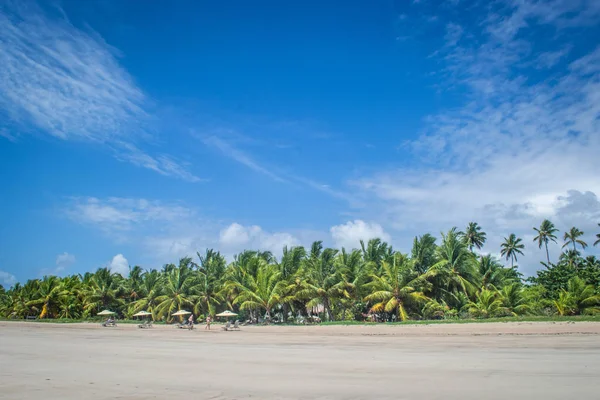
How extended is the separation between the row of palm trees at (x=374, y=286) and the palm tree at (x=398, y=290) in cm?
8

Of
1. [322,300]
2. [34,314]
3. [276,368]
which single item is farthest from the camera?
[34,314]

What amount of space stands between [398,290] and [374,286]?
2208mm

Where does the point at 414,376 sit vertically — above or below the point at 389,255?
below

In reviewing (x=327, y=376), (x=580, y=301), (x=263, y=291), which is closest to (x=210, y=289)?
(x=263, y=291)

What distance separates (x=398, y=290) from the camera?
33281 millimetres

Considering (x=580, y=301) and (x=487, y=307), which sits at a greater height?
(x=580, y=301)

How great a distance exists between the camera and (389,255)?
4022 centimetres

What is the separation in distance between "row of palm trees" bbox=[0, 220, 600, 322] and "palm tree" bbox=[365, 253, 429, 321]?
83mm

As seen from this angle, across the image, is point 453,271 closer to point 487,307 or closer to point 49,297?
point 487,307

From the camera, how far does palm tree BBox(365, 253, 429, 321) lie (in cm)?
3294

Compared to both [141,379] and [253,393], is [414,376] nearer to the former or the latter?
[253,393]

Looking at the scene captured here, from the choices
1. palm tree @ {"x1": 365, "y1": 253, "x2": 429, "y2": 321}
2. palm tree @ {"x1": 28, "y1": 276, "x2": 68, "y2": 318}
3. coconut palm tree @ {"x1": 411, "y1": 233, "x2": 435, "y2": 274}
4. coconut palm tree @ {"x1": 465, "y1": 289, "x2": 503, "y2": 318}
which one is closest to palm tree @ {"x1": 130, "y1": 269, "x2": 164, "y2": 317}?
palm tree @ {"x1": 28, "y1": 276, "x2": 68, "y2": 318}

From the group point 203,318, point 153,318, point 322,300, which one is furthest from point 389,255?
point 153,318

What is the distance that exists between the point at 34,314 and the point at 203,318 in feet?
109
